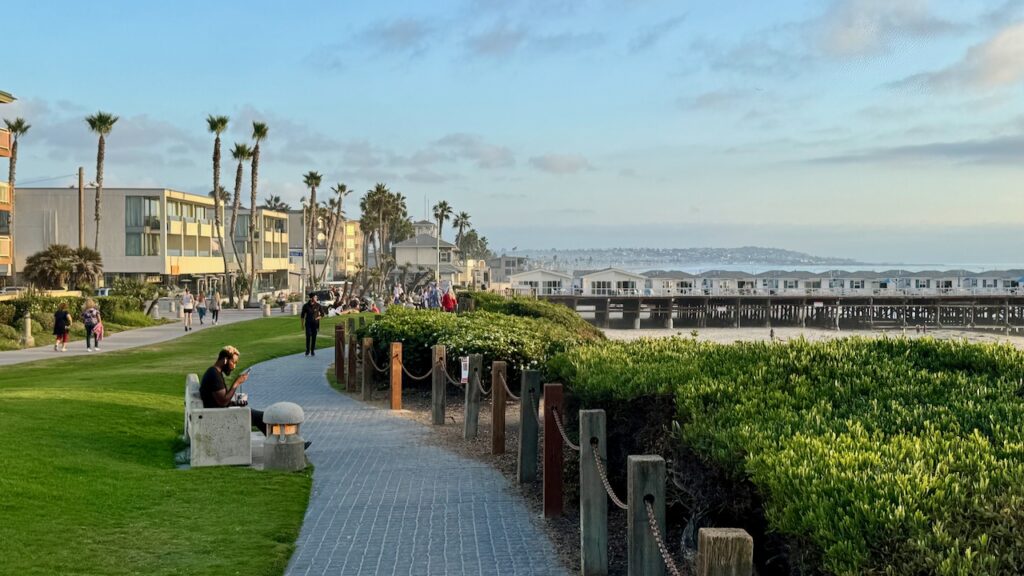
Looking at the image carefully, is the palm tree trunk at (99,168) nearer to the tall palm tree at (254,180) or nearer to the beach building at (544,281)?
the tall palm tree at (254,180)

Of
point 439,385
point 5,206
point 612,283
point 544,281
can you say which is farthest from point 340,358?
point 544,281

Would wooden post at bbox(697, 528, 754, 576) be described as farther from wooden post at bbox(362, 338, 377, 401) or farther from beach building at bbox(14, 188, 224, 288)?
beach building at bbox(14, 188, 224, 288)

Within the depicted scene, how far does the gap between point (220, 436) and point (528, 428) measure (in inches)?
144

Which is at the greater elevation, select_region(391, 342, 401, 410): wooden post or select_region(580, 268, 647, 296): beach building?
select_region(580, 268, 647, 296): beach building

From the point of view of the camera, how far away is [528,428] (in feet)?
34.1

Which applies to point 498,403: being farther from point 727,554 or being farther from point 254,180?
point 254,180

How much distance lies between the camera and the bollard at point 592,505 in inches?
284

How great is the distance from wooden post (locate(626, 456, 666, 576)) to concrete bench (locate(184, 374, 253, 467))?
21.5ft

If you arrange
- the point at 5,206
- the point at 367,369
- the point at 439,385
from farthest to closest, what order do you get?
the point at 5,206
the point at 367,369
the point at 439,385

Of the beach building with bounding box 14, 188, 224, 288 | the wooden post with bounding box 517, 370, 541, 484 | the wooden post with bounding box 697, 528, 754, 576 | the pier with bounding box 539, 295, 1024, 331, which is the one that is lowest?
the pier with bounding box 539, 295, 1024, 331

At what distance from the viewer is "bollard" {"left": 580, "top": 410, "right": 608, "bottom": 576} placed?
7.22m

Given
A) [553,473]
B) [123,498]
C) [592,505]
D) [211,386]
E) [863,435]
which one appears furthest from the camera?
[211,386]

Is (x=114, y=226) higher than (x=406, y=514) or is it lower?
higher

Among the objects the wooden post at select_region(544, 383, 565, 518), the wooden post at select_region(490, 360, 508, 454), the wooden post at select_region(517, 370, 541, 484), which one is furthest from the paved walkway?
the wooden post at select_region(544, 383, 565, 518)
